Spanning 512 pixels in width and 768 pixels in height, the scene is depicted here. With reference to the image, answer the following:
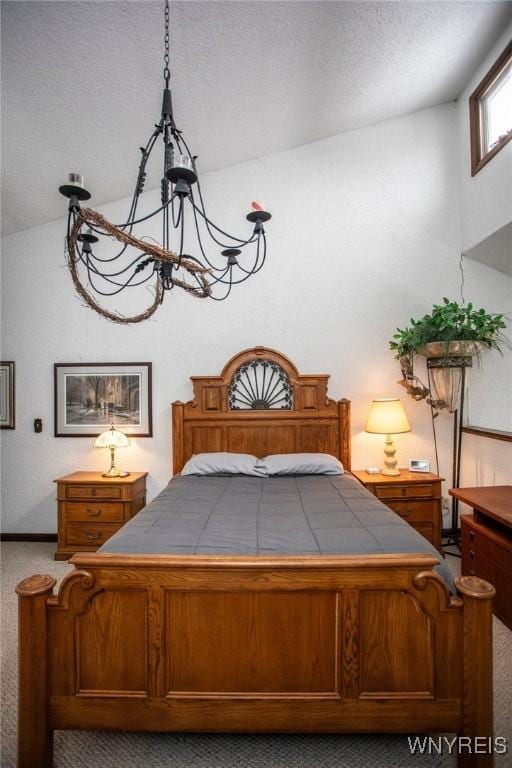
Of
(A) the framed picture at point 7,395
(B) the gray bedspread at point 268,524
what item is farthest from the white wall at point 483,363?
(A) the framed picture at point 7,395

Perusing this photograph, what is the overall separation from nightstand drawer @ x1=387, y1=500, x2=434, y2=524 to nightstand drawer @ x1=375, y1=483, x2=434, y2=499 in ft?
0.19

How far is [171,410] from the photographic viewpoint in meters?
3.40

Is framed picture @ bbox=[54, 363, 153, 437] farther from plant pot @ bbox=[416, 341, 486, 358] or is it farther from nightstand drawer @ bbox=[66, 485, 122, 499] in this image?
plant pot @ bbox=[416, 341, 486, 358]

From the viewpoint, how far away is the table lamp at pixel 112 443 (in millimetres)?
3102

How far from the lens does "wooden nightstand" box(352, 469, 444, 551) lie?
114 inches

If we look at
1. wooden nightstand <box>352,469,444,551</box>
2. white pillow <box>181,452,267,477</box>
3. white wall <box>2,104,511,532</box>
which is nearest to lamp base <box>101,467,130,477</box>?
white wall <box>2,104,511,532</box>

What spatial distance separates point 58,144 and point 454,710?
3.86 m

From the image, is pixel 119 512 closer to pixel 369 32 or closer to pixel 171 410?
pixel 171 410

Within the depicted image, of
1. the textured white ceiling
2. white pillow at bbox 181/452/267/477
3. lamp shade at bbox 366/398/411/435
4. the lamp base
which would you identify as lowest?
the lamp base

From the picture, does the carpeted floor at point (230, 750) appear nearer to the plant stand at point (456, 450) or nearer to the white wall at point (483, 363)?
the plant stand at point (456, 450)

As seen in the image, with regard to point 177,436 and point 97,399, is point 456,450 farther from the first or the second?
point 97,399

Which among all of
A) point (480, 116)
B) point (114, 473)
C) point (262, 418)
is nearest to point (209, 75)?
point (480, 116)

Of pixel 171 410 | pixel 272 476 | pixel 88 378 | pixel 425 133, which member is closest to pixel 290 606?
pixel 272 476

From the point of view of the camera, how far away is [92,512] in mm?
3055
